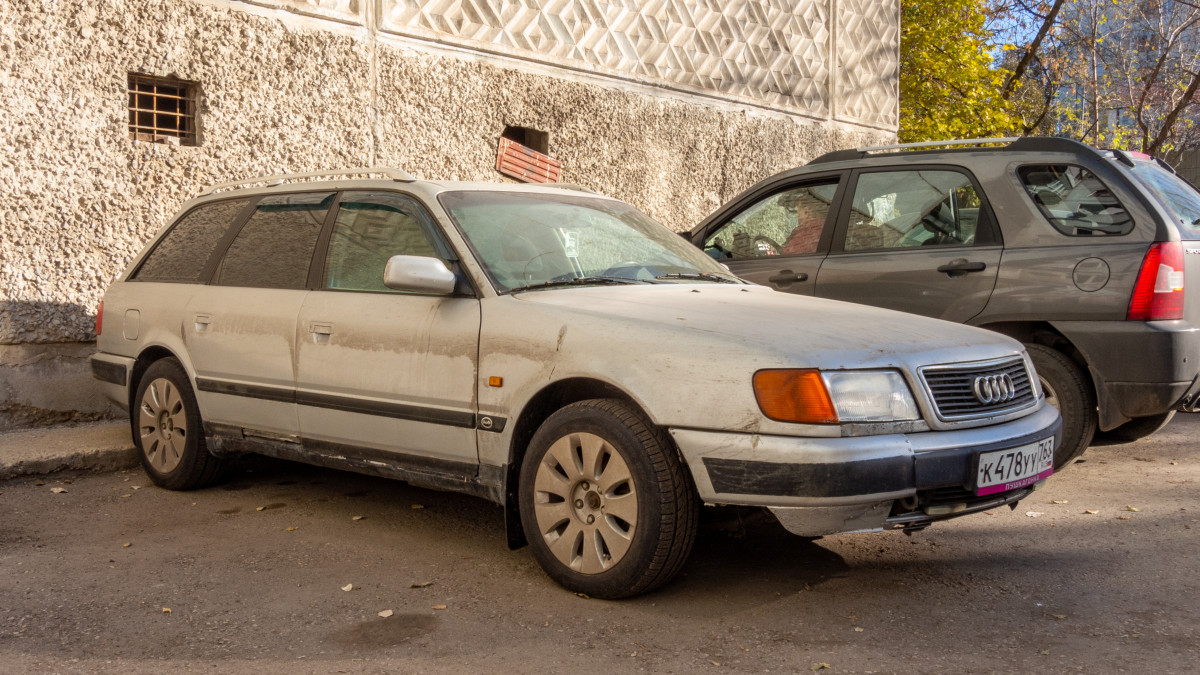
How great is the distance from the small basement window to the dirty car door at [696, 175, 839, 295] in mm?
3521

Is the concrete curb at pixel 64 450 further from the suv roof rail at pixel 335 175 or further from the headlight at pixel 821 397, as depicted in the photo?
the headlight at pixel 821 397

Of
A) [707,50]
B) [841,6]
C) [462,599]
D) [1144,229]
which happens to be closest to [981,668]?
[462,599]

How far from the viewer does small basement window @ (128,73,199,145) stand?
7219 mm

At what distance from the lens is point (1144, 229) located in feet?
18.2

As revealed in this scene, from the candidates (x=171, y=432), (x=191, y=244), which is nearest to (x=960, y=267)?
(x=191, y=244)

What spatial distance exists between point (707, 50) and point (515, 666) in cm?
873

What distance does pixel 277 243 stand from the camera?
534cm

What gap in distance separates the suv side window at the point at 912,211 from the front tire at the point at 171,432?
372cm

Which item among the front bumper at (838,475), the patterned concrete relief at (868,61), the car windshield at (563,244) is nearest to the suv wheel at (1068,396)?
the car windshield at (563,244)

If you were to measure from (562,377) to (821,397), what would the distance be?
0.94 meters

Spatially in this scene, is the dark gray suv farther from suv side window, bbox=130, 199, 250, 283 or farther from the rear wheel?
suv side window, bbox=130, 199, 250, 283

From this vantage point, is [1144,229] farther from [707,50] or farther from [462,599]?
[707,50]

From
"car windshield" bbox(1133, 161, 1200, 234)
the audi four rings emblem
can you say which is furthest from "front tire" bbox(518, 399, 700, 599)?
"car windshield" bbox(1133, 161, 1200, 234)

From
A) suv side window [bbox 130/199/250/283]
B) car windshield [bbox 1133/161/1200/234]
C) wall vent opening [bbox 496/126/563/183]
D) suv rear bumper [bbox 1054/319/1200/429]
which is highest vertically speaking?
wall vent opening [bbox 496/126/563/183]
